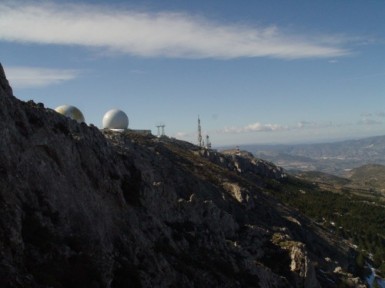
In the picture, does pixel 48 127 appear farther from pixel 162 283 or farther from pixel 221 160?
pixel 221 160

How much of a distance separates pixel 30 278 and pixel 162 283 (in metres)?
14.3

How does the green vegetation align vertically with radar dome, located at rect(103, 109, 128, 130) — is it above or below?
below

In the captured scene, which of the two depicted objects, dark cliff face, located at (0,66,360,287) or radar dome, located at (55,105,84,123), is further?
radar dome, located at (55,105,84,123)

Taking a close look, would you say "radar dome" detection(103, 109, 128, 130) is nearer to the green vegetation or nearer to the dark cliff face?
the green vegetation

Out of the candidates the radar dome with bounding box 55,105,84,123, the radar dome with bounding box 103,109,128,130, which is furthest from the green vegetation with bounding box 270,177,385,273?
the radar dome with bounding box 55,105,84,123

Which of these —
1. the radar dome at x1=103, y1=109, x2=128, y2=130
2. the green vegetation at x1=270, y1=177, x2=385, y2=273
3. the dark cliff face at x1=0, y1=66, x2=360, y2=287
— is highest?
the radar dome at x1=103, y1=109, x2=128, y2=130

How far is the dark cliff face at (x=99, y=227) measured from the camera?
979 inches

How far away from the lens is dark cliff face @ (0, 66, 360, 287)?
24.9 meters

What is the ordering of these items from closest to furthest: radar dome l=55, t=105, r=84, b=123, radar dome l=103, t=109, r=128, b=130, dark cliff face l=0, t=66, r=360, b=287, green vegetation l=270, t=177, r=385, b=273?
dark cliff face l=0, t=66, r=360, b=287 → radar dome l=55, t=105, r=84, b=123 → green vegetation l=270, t=177, r=385, b=273 → radar dome l=103, t=109, r=128, b=130

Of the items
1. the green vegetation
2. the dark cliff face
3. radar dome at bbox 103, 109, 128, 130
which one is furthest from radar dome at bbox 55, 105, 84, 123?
the green vegetation

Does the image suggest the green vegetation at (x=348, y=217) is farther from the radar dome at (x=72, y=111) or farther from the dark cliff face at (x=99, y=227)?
the radar dome at (x=72, y=111)

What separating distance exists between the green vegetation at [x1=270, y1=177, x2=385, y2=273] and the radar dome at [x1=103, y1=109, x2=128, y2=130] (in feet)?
180

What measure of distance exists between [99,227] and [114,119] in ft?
309

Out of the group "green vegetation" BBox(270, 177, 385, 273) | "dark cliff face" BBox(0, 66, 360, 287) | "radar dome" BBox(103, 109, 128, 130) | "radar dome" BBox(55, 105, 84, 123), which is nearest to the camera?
"dark cliff face" BBox(0, 66, 360, 287)
